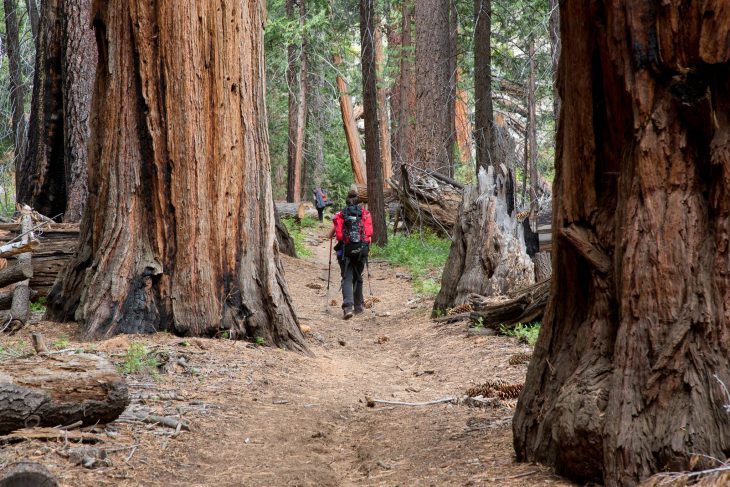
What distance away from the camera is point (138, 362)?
280 inches

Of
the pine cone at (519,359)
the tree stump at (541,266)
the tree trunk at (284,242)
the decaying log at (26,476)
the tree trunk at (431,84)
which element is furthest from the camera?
the tree trunk at (431,84)

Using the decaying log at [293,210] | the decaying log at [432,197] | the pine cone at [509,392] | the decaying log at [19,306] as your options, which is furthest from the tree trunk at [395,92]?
the pine cone at [509,392]

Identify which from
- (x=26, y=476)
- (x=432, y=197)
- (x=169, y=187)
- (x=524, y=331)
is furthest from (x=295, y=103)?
(x=26, y=476)

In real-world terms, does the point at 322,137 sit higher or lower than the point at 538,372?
higher

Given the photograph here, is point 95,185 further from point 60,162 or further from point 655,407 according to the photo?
point 655,407

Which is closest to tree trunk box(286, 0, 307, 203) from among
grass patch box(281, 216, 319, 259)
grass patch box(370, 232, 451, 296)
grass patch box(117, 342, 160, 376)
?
grass patch box(281, 216, 319, 259)

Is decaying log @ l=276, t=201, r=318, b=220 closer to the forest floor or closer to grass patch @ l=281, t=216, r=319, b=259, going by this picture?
grass patch @ l=281, t=216, r=319, b=259

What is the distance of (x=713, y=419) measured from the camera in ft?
11.6

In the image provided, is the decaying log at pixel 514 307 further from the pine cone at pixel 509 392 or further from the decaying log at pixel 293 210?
the decaying log at pixel 293 210

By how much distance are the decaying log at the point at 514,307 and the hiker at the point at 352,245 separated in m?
3.54

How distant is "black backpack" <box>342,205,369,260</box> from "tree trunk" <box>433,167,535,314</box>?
204 cm

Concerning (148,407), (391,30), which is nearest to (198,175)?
(148,407)

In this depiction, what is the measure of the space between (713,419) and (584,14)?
2246 mm

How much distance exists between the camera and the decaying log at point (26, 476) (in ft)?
11.7
